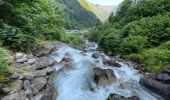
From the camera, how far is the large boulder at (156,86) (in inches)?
640

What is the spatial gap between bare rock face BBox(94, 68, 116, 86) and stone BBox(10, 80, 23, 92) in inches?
239

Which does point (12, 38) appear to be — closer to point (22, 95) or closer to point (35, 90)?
point (35, 90)

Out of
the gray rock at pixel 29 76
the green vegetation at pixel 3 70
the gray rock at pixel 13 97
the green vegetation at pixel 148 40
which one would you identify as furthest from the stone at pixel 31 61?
the green vegetation at pixel 148 40

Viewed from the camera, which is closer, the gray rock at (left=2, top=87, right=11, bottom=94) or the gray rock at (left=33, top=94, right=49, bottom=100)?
the gray rock at (left=2, top=87, right=11, bottom=94)

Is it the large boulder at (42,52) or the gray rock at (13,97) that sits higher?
the large boulder at (42,52)

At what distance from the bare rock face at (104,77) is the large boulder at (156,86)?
8.60ft

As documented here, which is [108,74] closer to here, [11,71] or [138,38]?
[11,71]

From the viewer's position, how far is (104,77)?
17844 millimetres

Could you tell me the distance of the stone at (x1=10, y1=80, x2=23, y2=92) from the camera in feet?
42.5

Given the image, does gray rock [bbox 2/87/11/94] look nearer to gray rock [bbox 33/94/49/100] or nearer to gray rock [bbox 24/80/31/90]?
gray rock [bbox 24/80/31/90]

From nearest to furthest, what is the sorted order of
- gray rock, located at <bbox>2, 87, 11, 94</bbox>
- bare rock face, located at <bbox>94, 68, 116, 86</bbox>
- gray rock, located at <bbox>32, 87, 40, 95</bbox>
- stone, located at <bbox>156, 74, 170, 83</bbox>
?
gray rock, located at <bbox>2, 87, 11, 94</bbox> → gray rock, located at <bbox>32, 87, 40, 95</bbox> → stone, located at <bbox>156, 74, 170, 83</bbox> → bare rock face, located at <bbox>94, 68, 116, 86</bbox>

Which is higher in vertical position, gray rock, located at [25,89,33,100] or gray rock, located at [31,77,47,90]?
gray rock, located at [31,77,47,90]

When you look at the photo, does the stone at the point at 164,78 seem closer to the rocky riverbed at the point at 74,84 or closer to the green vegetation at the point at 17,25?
the rocky riverbed at the point at 74,84

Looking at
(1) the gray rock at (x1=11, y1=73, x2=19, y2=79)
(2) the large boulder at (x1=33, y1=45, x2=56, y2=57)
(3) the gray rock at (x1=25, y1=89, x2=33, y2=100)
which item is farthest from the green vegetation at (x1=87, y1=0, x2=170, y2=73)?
(1) the gray rock at (x1=11, y1=73, x2=19, y2=79)
